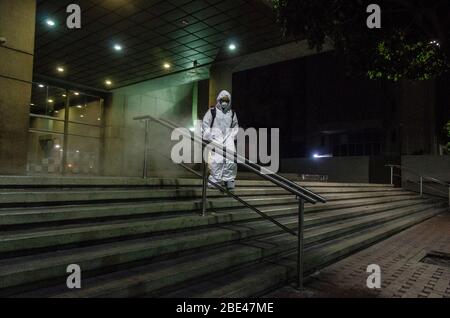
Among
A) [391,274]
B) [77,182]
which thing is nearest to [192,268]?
[77,182]

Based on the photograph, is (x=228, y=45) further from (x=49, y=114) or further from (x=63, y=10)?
(x=49, y=114)

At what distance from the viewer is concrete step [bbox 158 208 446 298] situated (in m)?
3.09

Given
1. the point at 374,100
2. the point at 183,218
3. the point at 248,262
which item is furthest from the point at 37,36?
the point at 374,100

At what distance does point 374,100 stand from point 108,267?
99.2 ft

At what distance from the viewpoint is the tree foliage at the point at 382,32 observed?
4.86 meters

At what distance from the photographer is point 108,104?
1759 cm

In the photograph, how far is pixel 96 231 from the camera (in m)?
3.30

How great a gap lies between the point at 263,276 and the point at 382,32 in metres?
4.45

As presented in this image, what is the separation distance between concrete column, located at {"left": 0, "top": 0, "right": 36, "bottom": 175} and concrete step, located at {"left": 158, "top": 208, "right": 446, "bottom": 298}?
18.7 feet

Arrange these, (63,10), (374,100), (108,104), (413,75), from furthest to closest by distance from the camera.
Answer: (374,100) < (108,104) < (63,10) < (413,75)

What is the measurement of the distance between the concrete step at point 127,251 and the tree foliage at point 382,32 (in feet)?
9.63

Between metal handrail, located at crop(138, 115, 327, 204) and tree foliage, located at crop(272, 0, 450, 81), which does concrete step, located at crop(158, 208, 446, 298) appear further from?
tree foliage, located at crop(272, 0, 450, 81)

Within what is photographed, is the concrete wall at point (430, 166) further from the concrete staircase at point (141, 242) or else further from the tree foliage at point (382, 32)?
the concrete staircase at point (141, 242)

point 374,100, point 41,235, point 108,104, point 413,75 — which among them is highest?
point 374,100
